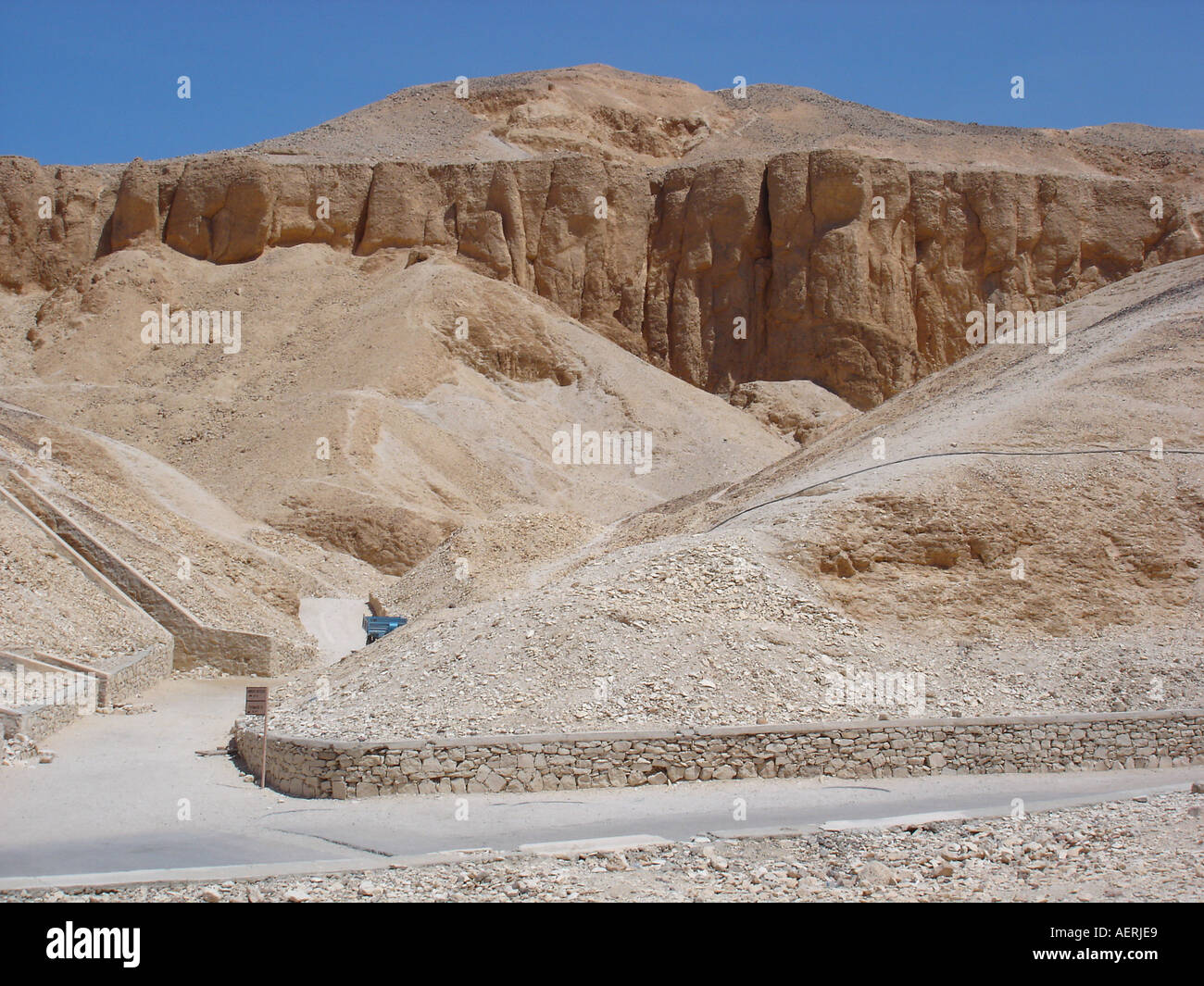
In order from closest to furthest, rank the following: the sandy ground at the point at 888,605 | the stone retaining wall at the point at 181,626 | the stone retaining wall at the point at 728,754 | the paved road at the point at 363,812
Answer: the paved road at the point at 363,812 → the stone retaining wall at the point at 728,754 → the sandy ground at the point at 888,605 → the stone retaining wall at the point at 181,626

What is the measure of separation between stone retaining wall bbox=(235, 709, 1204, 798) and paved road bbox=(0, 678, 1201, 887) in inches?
6.7

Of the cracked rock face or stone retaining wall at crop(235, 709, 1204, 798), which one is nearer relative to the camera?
stone retaining wall at crop(235, 709, 1204, 798)


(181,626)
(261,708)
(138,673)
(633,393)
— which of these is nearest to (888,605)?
(261,708)

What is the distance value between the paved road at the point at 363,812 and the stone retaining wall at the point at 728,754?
0.56 feet

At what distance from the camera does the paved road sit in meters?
9.58

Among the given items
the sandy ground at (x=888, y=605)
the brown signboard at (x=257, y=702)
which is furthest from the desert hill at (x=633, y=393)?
the brown signboard at (x=257, y=702)

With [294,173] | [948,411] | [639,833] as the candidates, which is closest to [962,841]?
[639,833]

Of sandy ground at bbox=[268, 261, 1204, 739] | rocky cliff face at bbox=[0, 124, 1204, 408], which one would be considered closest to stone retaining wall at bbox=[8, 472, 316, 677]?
sandy ground at bbox=[268, 261, 1204, 739]

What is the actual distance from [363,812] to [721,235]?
46.8 meters

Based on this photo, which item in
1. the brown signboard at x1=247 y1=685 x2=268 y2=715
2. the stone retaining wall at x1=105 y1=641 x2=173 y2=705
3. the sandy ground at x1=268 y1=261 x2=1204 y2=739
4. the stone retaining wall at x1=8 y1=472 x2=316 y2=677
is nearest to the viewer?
the brown signboard at x1=247 y1=685 x2=268 y2=715

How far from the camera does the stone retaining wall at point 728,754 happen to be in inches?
449

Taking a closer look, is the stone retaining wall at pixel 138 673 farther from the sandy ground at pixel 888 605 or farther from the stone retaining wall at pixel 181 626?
the sandy ground at pixel 888 605

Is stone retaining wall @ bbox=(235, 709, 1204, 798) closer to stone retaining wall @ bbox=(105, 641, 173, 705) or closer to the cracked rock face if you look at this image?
stone retaining wall @ bbox=(105, 641, 173, 705)
